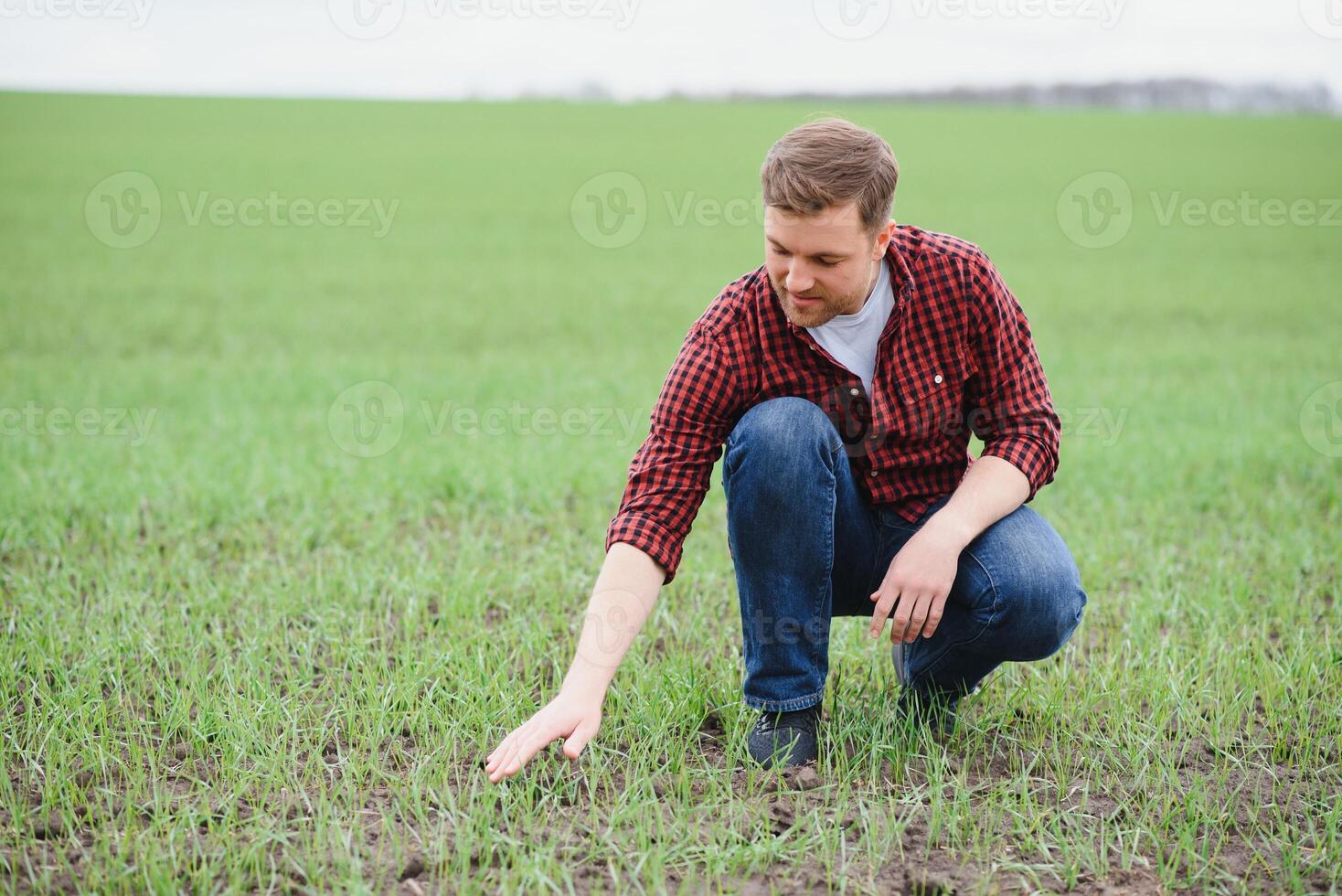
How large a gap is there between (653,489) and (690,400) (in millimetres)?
Result: 244

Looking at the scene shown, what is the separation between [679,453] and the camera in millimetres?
2746

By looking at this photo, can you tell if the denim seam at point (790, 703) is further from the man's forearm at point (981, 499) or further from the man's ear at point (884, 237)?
the man's ear at point (884, 237)

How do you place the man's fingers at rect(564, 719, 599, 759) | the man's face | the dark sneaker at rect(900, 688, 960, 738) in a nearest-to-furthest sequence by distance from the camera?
the man's fingers at rect(564, 719, 599, 759) < the man's face < the dark sneaker at rect(900, 688, 960, 738)

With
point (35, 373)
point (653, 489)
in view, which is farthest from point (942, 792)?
point (35, 373)

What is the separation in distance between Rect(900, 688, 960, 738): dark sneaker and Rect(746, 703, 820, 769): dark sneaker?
301mm

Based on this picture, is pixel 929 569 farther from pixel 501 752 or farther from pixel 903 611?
pixel 501 752

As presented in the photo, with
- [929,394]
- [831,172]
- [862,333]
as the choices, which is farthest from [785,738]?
[831,172]

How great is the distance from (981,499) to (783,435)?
0.50 metres

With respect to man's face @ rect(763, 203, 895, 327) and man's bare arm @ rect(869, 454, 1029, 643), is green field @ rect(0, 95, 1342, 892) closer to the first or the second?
man's bare arm @ rect(869, 454, 1029, 643)

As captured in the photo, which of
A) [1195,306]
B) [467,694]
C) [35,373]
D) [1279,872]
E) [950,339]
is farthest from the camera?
[1195,306]

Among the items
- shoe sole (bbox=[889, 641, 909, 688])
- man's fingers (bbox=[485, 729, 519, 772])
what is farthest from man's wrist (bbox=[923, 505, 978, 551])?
man's fingers (bbox=[485, 729, 519, 772])

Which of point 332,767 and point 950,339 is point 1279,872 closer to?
point 950,339

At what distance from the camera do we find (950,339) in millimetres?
2844

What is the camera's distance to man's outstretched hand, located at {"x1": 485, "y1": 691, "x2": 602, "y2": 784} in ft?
7.79
